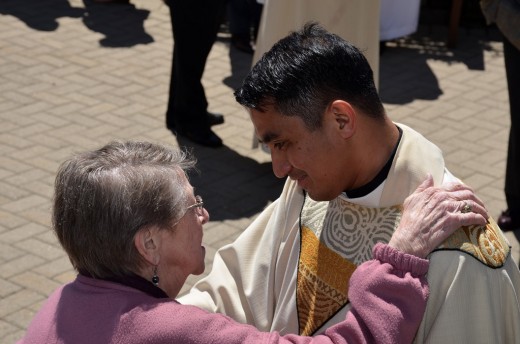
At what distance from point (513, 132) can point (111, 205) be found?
3858 millimetres

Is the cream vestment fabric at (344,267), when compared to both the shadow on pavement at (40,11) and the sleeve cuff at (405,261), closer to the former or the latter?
the sleeve cuff at (405,261)

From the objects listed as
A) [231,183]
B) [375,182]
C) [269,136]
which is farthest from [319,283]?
[231,183]

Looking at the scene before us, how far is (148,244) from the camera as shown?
239 centimetres

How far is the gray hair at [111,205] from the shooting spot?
2.34 m

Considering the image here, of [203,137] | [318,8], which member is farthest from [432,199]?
[203,137]

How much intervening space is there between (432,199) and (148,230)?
2.26 feet

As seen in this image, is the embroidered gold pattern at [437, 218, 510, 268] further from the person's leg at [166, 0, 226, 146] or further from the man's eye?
the person's leg at [166, 0, 226, 146]

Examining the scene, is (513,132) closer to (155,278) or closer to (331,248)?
(331,248)

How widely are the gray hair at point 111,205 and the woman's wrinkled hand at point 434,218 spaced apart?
541mm

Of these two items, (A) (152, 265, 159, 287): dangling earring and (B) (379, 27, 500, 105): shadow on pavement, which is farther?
(B) (379, 27, 500, 105): shadow on pavement

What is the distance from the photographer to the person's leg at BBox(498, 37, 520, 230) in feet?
18.4

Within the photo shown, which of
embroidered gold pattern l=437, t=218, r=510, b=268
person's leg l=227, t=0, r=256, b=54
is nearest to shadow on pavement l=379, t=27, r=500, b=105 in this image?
person's leg l=227, t=0, r=256, b=54

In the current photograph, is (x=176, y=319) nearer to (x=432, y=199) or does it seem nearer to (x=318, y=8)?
(x=432, y=199)

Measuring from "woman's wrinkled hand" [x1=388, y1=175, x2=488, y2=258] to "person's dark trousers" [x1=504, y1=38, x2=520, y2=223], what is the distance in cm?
323
